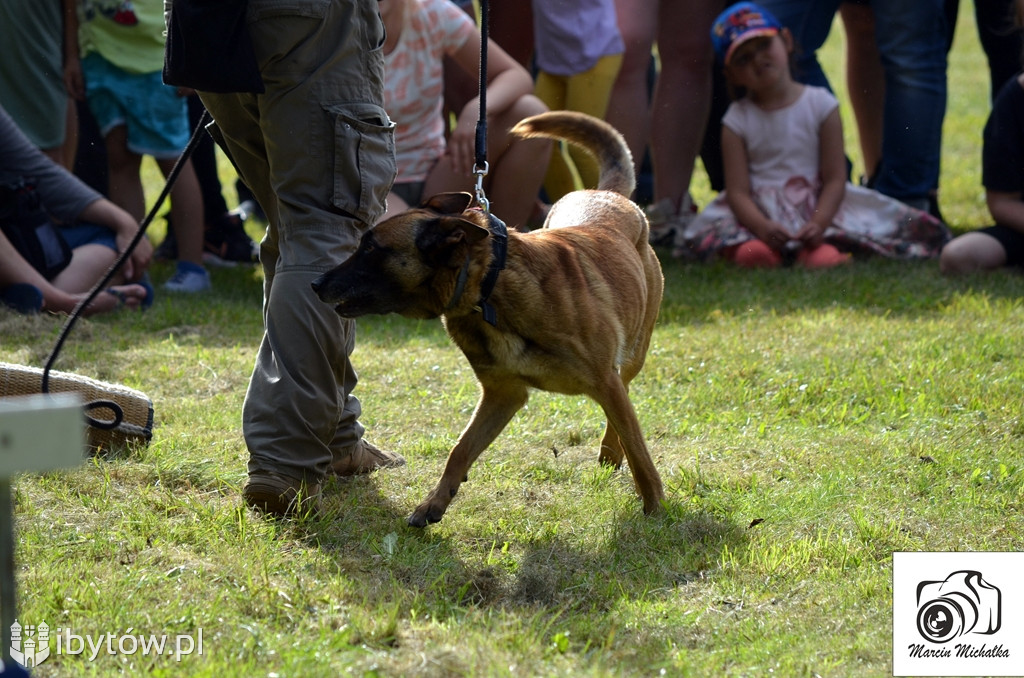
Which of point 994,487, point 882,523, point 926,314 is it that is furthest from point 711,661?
point 926,314

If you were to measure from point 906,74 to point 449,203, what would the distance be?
4890 millimetres

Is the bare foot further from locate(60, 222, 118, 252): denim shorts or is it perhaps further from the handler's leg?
the handler's leg

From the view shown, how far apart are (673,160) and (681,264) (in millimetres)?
738

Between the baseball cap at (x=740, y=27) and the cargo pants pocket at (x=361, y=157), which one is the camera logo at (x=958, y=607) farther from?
the baseball cap at (x=740, y=27)

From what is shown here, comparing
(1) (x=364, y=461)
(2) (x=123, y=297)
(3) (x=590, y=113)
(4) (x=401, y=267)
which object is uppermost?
(4) (x=401, y=267)

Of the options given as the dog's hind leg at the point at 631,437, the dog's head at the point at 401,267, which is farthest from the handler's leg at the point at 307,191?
the dog's hind leg at the point at 631,437

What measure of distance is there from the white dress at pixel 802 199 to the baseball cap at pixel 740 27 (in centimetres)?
43

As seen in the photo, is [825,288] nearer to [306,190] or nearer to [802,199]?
[802,199]

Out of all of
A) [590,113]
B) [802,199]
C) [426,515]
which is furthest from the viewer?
[802,199]

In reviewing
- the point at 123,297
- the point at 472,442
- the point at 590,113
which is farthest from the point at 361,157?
the point at 590,113

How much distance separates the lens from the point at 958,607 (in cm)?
285

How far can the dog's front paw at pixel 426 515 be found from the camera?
134 inches

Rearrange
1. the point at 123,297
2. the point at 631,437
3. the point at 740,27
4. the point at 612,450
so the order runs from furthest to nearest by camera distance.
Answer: the point at 740,27 < the point at 123,297 < the point at 612,450 < the point at 631,437

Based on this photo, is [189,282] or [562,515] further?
[189,282]
